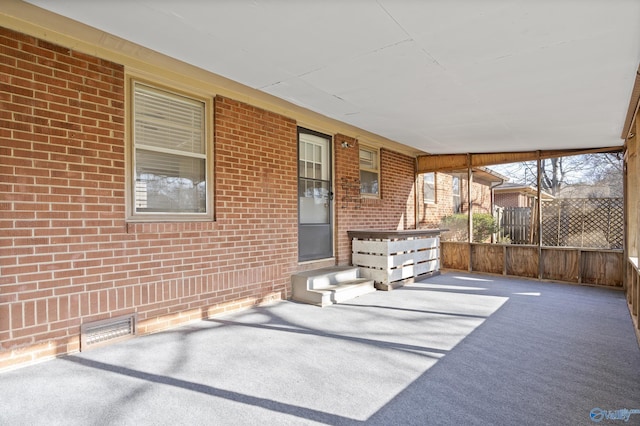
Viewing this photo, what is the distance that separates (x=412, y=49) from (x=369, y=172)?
4169 millimetres

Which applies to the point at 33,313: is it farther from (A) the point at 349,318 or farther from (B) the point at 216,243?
(A) the point at 349,318

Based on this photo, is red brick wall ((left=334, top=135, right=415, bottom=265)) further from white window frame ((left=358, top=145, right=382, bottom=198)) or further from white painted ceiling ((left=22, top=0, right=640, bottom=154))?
white painted ceiling ((left=22, top=0, right=640, bottom=154))

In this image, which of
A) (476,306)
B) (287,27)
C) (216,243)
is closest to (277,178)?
(216,243)

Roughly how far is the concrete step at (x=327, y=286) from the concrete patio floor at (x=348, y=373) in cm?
48

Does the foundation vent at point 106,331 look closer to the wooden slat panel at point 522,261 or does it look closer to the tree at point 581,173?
the wooden slat panel at point 522,261

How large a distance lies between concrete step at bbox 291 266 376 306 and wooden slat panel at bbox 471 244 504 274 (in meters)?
3.15

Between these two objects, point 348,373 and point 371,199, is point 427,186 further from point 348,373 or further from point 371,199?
point 348,373

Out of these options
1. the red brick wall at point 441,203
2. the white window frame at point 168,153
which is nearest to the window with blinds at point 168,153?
the white window frame at point 168,153

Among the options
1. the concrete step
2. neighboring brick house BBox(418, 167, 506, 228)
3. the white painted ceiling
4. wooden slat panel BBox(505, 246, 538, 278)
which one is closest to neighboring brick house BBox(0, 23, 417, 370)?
the concrete step

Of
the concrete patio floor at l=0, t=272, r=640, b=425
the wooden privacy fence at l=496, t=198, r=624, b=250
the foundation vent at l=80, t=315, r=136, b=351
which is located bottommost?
the concrete patio floor at l=0, t=272, r=640, b=425

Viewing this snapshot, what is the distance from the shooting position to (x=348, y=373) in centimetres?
272

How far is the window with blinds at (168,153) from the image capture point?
144 inches

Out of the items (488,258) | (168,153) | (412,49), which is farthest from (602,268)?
(168,153)

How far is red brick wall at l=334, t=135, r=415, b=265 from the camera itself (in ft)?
20.2
